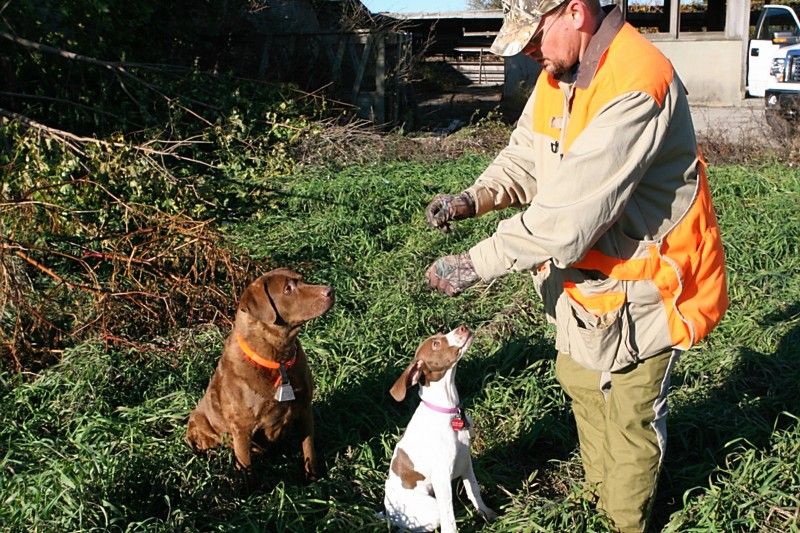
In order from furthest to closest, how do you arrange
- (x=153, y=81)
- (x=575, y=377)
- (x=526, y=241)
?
(x=153, y=81)
(x=575, y=377)
(x=526, y=241)

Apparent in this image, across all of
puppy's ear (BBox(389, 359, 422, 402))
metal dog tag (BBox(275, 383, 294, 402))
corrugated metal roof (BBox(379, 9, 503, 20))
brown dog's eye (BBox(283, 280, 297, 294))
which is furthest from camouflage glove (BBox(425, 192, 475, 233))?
corrugated metal roof (BBox(379, 9, 503, 20))

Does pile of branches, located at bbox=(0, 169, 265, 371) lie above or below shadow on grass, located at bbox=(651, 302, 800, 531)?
above

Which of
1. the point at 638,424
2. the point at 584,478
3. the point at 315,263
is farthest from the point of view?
the point at 315,263

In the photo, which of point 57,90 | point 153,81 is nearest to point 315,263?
point 153,81

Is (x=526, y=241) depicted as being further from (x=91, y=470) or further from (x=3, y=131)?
(x=3, y=131)

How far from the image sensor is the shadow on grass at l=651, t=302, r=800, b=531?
14.1 feet

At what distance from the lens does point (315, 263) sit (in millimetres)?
7547

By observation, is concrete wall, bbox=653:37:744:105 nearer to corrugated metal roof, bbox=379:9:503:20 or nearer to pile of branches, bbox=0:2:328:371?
corrugated metal roof, bbox=379:9:503:20

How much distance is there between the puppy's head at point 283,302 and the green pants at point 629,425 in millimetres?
1392

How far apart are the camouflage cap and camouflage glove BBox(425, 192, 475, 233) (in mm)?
724

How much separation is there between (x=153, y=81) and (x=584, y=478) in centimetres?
916

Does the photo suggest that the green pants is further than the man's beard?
Yes

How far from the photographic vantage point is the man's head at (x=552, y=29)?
10.2 ft

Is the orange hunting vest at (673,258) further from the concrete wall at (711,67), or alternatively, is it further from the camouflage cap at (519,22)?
the concrete wall at (711,67)
